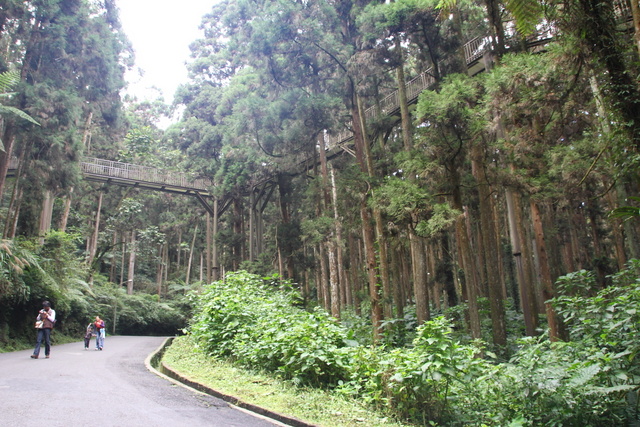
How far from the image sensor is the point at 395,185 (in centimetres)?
1095

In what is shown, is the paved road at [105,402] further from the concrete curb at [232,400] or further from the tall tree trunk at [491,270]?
the tall tree trunk at [491,270]

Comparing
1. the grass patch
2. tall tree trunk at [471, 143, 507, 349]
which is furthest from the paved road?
tall tree trunk at [471, 143, 507, 349]

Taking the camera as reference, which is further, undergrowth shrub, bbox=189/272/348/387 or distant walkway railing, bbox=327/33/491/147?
distant walkway railing, bbox=327/33/491/147

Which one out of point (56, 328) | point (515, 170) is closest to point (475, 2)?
point (515, 170)

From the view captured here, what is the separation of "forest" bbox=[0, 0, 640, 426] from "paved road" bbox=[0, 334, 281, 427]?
4.73 ft

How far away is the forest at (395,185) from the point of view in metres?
4.99

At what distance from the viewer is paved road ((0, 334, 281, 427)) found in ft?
15.9

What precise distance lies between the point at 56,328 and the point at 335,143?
47.1ft

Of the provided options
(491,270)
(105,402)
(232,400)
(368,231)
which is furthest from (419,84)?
(105,402)

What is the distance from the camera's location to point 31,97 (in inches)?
688

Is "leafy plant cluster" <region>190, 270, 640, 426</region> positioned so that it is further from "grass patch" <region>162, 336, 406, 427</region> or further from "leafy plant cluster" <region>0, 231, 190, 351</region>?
"leafy plant cluster" <region>0, 231, 190, 351</region>

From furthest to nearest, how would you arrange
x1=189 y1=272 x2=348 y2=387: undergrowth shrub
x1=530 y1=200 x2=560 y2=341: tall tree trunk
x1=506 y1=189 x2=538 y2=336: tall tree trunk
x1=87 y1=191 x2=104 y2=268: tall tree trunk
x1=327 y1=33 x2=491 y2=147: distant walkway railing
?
x1=87 y1=191 x2=104 y2=268: tall tree trunk < x1=327 y1=33 x2=491 y2=147: distant walkway railing < x1=506 y1=189 x2=538 y2=336: tall tree trunk < x1=530 y1=200 x2=560 y2=341: tall tree trunk < x1=189 y1=272 x2=348 y2=387: undergrowth shrub

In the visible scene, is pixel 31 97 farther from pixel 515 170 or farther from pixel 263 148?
pixel 515 170

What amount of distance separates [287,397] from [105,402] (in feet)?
7.43
